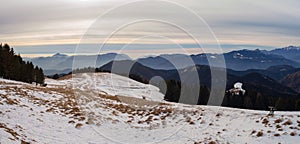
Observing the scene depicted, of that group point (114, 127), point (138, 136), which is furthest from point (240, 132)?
point (114, 127)

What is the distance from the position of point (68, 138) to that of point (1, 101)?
8.12 metres

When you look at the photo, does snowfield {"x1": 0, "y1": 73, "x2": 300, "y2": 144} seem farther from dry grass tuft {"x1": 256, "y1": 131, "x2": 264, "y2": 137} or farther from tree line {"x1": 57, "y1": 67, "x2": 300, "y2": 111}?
tree line {"x1": 57, "y1": 67, "x2": 300, "y2": 111}

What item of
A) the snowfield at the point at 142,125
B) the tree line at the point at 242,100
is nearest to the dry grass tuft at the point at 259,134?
the snowfield at the point at 142,125

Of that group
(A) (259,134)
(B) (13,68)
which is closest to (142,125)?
(A) (259,134)

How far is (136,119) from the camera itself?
26.8 meters

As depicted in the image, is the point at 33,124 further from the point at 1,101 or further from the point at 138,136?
the point at 138,136

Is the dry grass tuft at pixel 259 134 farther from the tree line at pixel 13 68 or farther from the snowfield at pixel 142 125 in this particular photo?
the tree line at pixel 13 68

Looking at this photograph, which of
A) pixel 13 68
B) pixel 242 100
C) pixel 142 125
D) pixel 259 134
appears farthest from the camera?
pixel 242 100

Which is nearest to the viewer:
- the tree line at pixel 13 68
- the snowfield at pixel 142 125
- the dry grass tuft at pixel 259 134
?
the snowfield at pixel 142 125

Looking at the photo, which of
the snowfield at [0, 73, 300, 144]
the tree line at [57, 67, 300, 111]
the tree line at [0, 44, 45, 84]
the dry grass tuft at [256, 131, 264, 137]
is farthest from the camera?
the tree line at [57, 67, 300, 111]

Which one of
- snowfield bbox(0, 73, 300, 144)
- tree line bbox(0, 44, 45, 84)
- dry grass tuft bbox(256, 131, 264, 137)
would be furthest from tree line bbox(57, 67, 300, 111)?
dry grass tuft bbox(256, 131, 264, 137)

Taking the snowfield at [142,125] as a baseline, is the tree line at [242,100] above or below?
below

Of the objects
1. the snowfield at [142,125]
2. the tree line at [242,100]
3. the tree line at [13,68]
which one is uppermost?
the tree line at [13,68]

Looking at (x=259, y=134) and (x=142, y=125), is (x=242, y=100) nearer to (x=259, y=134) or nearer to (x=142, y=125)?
(x=142, y=125)
